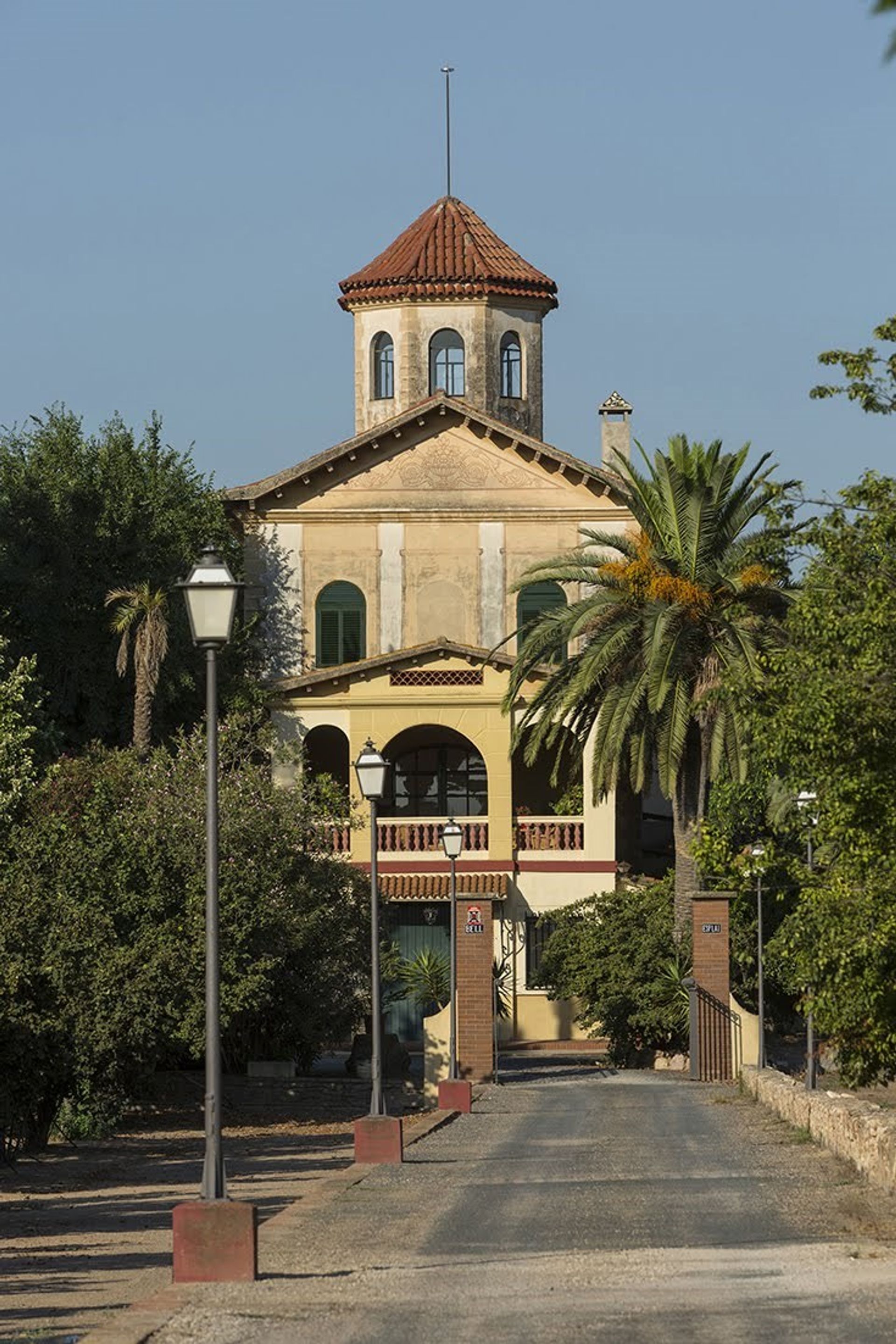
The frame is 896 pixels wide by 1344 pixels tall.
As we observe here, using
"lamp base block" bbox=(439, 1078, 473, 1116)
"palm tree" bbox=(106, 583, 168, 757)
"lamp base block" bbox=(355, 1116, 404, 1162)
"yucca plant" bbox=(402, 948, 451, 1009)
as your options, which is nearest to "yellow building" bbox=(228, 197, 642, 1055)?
"yucca plant" bbox=(402, 948, 451, 1009)

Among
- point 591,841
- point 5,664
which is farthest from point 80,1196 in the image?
point 591,841

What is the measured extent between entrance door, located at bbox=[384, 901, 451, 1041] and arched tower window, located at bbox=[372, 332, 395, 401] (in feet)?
51.5

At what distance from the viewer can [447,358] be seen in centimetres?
6184

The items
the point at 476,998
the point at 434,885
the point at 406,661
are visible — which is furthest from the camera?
the point at 406,661

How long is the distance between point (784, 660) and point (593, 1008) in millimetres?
22547

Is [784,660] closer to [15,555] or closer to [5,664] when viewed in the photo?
[5,664]

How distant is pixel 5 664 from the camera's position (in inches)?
1902

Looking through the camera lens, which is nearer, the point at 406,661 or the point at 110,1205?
the point at 110,1205

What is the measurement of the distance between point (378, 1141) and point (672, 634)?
18.9 metres

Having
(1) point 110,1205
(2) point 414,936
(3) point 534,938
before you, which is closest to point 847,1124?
(1) point 110,1205

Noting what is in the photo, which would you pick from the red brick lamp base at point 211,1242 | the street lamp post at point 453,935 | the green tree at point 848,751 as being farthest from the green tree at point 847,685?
the street lamp post at point 453,935

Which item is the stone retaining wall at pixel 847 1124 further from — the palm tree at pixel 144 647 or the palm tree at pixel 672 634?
the palm tree at pixel 144 647

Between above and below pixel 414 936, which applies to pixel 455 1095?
below

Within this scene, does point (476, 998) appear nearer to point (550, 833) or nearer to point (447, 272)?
point (550, 833)
